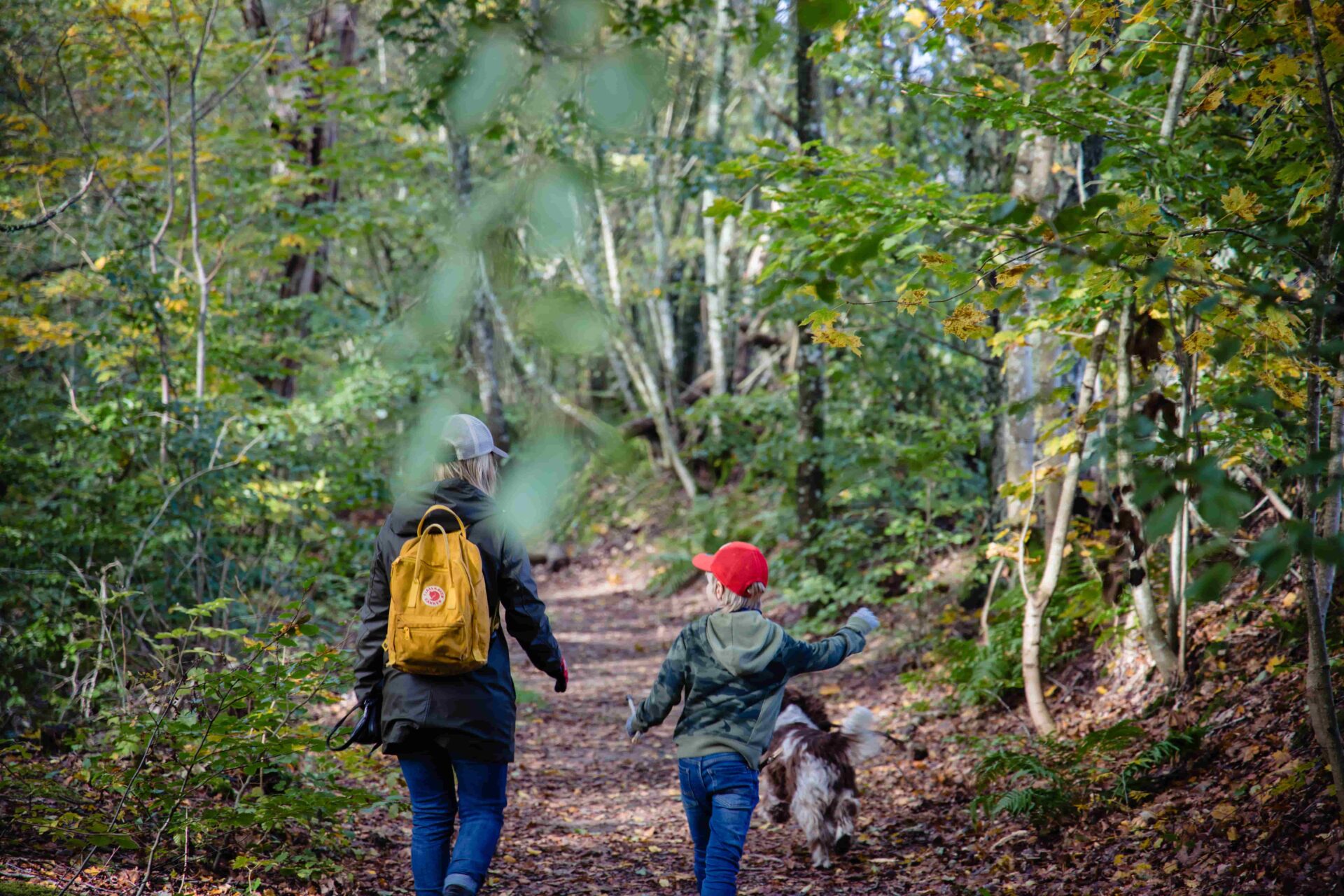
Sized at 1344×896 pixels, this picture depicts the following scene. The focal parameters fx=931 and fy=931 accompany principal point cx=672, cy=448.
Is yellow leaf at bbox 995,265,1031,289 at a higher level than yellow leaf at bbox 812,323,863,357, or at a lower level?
higher

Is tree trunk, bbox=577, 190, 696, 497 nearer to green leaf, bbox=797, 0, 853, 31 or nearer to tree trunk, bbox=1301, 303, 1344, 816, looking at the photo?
tree trunk, bbox=1301, 303, 1344, 816

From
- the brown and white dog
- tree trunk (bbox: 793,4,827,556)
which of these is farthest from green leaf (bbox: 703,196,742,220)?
tree trunk (bbox: 793,4,827,556)

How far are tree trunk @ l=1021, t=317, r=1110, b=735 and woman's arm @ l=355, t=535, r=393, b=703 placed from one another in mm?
3477

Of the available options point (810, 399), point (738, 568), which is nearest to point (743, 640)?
point (738, 568)

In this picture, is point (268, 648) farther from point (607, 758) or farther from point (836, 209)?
→ point (607, 758)

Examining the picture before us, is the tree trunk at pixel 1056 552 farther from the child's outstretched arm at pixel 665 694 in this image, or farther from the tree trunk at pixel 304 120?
the tree trunk at pixel 304 120

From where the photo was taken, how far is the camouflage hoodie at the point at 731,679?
3582 millimetres

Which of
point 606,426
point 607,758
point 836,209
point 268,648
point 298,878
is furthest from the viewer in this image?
point 606,426

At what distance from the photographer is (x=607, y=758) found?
281 inches

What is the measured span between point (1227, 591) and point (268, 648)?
528 cm

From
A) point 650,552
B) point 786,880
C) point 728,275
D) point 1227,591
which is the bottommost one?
point 650,552

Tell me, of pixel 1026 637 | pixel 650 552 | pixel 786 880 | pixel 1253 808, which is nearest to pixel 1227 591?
pixel 1026 637

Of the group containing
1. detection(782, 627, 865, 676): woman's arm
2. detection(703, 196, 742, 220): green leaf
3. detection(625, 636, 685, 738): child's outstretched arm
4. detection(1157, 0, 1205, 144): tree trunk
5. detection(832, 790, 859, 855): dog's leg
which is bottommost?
detection(832, 790, 859, 855): dog's leg

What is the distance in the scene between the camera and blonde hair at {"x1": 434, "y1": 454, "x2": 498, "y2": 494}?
3547 millimetres
